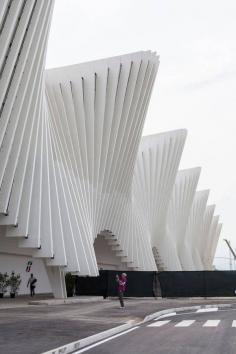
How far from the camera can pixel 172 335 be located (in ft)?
42.9

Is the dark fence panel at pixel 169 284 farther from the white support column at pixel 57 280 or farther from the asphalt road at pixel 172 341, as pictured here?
the asphalt road at pixel 172 341

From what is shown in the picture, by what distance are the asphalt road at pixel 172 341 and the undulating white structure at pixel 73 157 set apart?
1027 cm

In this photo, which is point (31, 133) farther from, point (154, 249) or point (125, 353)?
point (154, 249)

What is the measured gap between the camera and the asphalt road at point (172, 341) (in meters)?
10.3

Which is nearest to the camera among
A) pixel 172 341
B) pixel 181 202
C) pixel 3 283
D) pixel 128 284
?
pixel 172 341

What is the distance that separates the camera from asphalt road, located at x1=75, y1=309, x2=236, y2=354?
10.3 metres

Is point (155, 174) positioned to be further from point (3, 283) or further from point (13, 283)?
point (3, 283)

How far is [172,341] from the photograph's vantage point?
38.6 ft

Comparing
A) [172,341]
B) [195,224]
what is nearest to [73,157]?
[172,341]

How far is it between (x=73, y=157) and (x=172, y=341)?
2210 cm

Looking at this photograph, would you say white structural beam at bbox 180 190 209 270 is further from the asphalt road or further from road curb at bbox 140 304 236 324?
the asphalt road

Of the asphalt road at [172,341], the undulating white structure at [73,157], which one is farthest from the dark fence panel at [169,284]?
the asphalt road at [172,341]

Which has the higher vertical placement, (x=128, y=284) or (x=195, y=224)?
(x=195, y=224)

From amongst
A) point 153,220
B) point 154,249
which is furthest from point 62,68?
point 154,249
